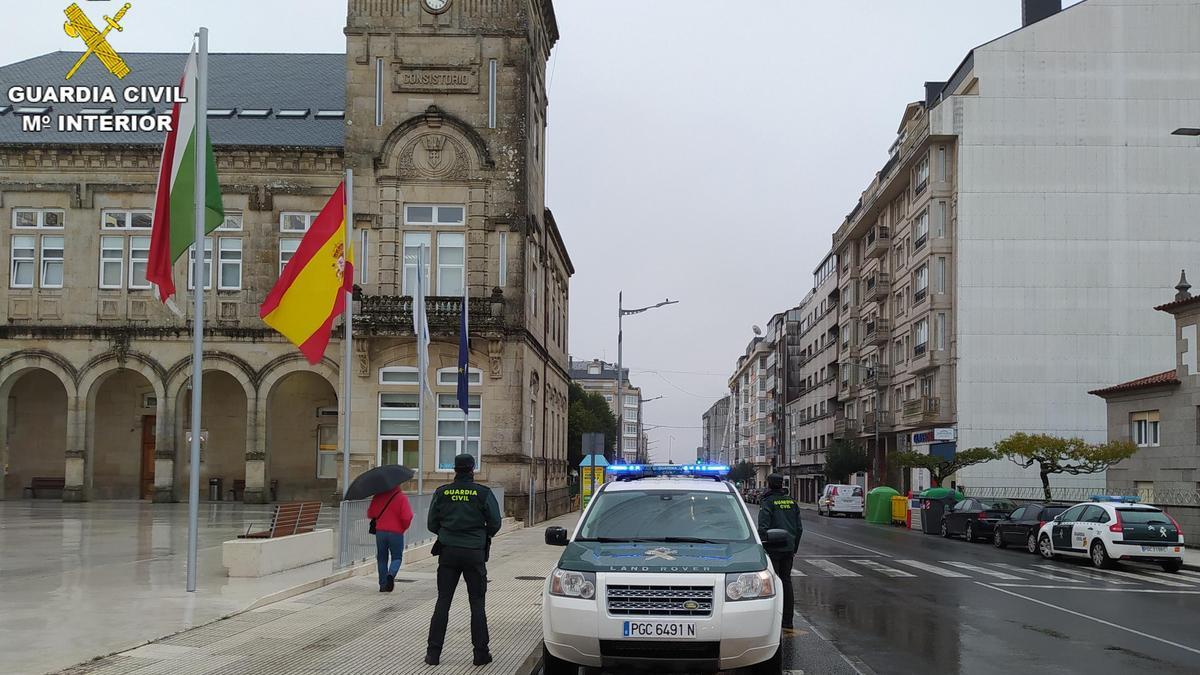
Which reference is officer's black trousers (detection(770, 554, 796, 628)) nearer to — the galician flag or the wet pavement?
the wet pavement

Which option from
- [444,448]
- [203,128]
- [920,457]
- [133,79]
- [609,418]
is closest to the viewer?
[203,128]

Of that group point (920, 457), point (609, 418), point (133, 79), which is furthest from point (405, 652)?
point (609, 418)

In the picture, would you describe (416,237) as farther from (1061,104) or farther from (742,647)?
(1061,104)

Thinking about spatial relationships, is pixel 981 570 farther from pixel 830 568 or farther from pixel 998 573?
pixel 830 568

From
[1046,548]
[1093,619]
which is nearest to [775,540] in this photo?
[1093,619]

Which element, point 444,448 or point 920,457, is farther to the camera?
point 920,457

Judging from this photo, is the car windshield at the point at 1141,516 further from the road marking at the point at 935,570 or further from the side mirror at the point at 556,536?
the side mirror at the point at 556,536

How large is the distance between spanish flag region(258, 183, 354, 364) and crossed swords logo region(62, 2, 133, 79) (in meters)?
A: 23.0

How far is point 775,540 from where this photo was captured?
9.88m

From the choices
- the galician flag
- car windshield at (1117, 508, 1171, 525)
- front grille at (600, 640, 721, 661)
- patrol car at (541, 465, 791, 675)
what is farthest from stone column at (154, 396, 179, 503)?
front grille at (600, 640, 721, 661)

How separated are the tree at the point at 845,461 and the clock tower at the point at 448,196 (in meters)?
39.0

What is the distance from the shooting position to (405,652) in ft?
34.0

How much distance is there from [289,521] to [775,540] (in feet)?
32.2

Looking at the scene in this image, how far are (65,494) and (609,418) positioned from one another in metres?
65.2
